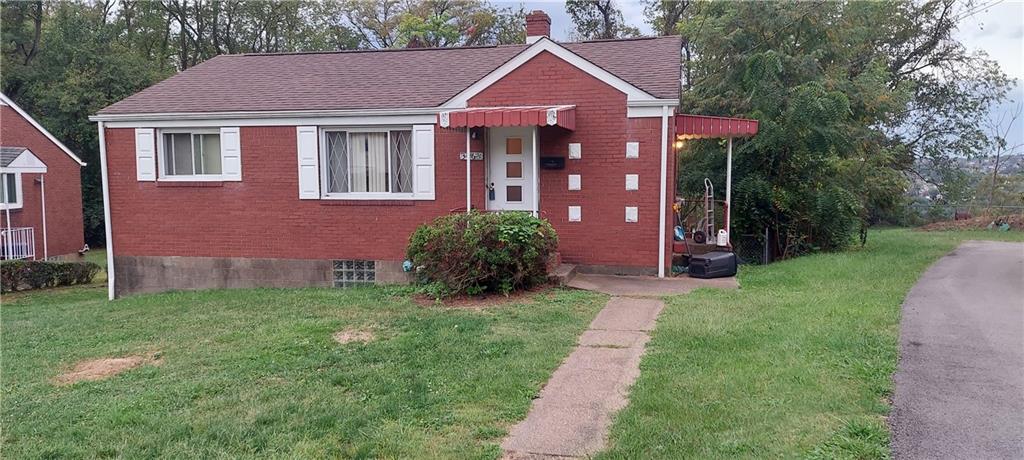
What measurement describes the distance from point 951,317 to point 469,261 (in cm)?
544

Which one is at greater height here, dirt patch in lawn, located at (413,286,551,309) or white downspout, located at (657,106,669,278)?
white downspout, located at (657,106,669,278)

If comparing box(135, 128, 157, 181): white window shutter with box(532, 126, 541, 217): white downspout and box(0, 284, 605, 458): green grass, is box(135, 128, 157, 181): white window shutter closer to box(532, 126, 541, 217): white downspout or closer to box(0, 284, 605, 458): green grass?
box(0, 284, 605, 458): green grass

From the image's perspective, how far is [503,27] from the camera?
33688 millimetres

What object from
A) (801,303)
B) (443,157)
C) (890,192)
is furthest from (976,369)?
(890,192)

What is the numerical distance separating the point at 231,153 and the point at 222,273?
2178 millimetres

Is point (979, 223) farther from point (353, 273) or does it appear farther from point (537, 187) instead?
point (353, 273)

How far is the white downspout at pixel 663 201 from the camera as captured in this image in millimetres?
9906

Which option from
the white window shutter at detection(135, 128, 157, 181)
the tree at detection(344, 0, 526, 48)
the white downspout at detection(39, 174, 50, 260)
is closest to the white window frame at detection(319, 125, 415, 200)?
the white window shutter at detection(135, 128, 157, 181)

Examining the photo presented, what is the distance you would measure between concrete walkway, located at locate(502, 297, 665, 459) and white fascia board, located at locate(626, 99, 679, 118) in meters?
3.96

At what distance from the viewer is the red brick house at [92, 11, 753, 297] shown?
10.2 meters

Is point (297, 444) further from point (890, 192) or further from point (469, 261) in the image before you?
point (890, 192)

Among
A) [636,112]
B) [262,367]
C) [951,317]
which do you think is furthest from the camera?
[636,112]

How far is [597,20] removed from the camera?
30.7 metres

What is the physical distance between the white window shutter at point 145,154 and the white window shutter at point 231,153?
1284mm
